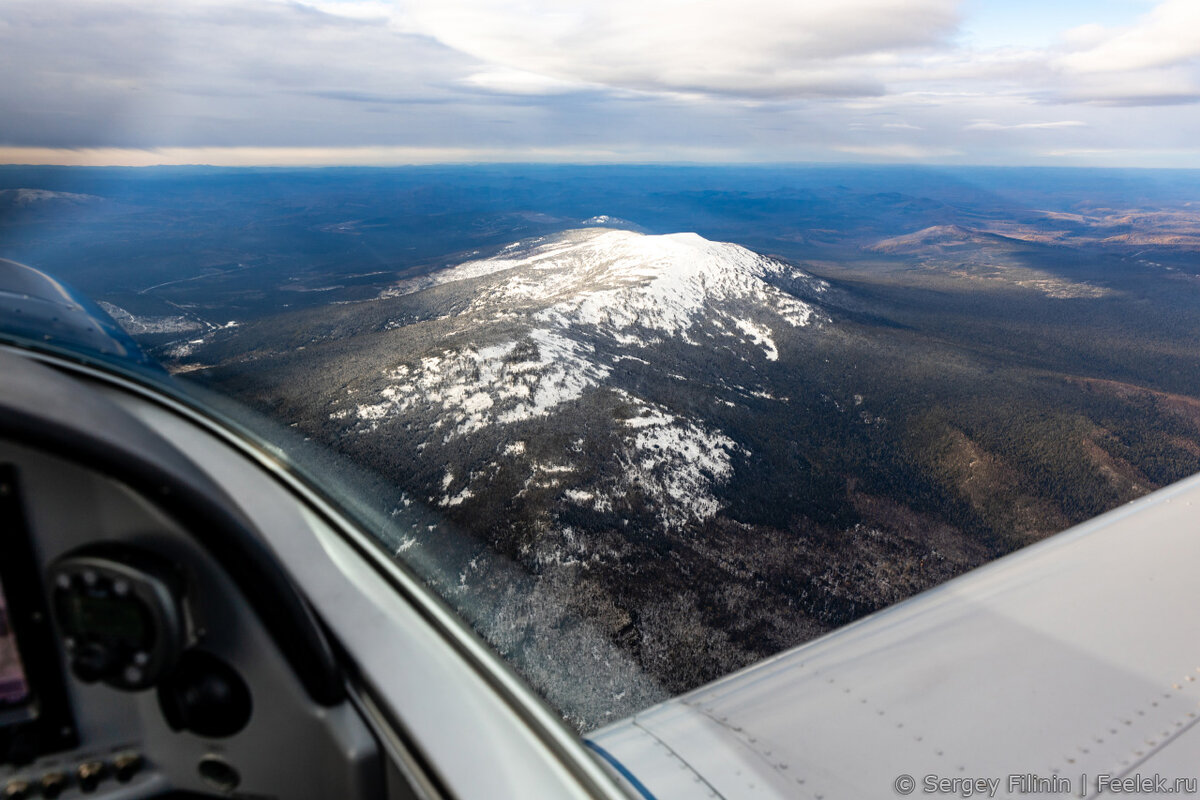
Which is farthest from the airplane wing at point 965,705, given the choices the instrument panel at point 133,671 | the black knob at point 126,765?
the black knob at point 126,765

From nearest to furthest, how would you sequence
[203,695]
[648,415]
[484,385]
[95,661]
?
[95,661]
[203,695]
[484,385]
[648,415]

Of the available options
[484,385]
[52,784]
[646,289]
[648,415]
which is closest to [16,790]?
[52,784]

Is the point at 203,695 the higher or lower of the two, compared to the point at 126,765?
higher

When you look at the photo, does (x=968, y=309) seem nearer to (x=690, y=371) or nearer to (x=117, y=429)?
(x=690, y=371)

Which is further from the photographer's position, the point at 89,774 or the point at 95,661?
the point at 89,774

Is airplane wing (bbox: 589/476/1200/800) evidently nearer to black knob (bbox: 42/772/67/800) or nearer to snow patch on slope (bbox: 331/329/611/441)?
black knob (bbox: 42/772/67/800)

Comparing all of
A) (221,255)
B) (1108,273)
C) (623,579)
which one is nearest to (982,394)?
(623,579)

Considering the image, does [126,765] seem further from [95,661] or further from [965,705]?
[965,705]
